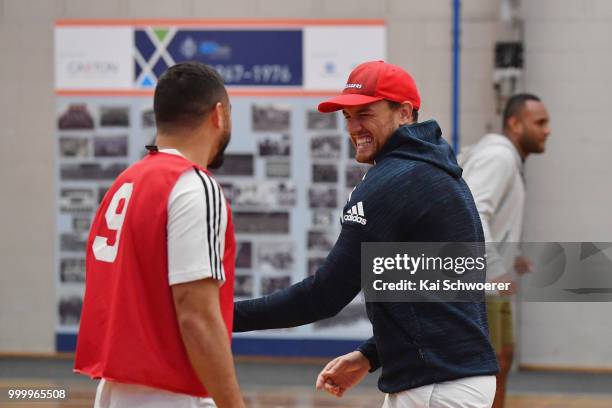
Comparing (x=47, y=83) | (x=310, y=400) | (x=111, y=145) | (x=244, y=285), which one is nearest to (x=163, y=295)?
(x=310, y=400)

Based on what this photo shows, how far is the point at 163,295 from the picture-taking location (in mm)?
2600

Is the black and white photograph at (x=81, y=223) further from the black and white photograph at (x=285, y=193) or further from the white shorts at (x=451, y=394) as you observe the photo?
the white shorts at (x=451, y=394)

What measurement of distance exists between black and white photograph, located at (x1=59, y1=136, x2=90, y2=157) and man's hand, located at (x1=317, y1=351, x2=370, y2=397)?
5899 millimetres

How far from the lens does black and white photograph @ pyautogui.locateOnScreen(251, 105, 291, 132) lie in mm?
8586

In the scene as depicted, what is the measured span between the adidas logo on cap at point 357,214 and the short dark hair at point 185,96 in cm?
46

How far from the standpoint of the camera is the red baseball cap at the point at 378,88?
3.06 m

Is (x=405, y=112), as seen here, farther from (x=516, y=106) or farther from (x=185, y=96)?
(x=516, y=106)

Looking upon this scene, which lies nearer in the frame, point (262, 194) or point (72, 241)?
point (262, 194)

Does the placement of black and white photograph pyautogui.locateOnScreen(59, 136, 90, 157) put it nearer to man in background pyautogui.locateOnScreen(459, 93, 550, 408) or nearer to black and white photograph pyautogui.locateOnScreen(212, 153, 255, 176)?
black and white photograph pyautogui.locateOnScreen(212, 153, 255, 176)

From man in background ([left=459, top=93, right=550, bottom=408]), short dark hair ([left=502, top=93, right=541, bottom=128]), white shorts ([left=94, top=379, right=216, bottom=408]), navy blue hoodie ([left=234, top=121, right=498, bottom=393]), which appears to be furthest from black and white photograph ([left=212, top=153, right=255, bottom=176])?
white shorts ([left=94, top=379, right=216, bottom=408])

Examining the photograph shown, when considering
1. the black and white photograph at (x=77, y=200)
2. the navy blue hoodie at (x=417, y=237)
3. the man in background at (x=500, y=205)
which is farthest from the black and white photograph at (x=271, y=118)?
the navy blue hoodie at (x=417, y=237)

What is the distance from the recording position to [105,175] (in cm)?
879

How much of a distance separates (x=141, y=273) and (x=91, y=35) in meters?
6.39

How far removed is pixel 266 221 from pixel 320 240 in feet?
1.47
